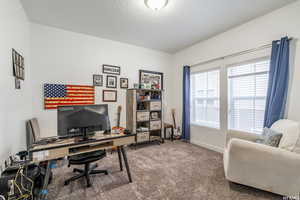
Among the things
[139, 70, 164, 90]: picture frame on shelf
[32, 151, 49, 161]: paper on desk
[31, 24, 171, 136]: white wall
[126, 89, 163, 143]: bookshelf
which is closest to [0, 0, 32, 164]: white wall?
[31, 24, 171, 136]: white wall

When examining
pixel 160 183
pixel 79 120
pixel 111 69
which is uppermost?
pixel 111 69

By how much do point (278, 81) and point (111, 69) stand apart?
134 inches

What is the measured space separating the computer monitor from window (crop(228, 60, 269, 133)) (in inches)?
109

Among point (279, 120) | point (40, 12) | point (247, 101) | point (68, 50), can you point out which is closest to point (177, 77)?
point (247, 101)

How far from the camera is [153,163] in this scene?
2.53 metres

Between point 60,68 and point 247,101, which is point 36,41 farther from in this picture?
point 247,101

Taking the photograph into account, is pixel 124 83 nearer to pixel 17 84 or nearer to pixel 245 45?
pixel 17 84

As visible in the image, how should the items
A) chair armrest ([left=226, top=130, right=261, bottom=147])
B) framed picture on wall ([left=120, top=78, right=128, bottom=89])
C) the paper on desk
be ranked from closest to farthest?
the paper on desk, chair armrest ([left=226, top=130, right=261, bottom=147]), framed picture on wall ([left=120, top=78, right=128, bottom=89])

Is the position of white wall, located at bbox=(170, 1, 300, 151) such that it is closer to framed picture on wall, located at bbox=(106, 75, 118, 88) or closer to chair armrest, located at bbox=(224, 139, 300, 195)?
chair armrest, located at bbox=(224, 139, 300, 195)

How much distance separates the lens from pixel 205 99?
11.6 feet

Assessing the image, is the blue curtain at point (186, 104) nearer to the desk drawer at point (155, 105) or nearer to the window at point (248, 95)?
the desk drawer at point (155, 105)

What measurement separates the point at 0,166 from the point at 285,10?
178 inches

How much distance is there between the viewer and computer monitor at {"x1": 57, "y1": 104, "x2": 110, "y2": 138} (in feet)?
5.42

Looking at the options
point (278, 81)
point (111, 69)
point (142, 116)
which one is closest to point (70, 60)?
point (111, 69)
